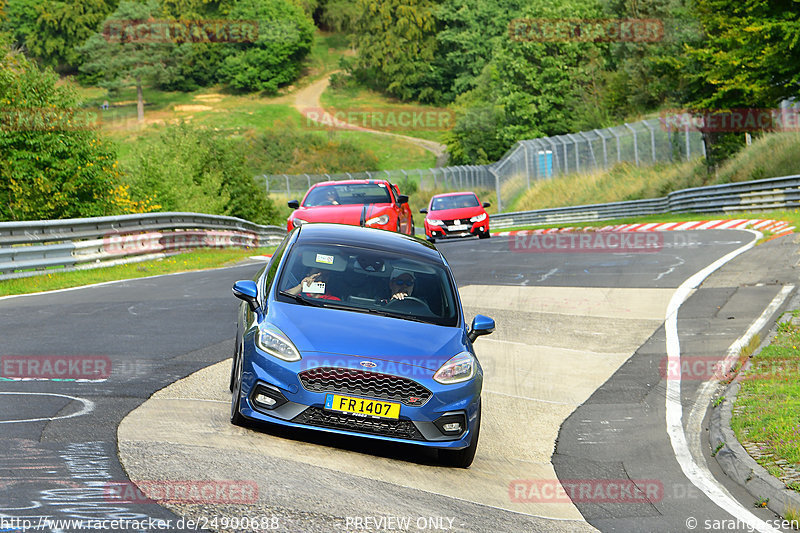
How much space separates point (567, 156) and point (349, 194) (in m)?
36.6

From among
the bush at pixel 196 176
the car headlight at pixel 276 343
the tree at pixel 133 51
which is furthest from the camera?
the tree at pixel 133 51

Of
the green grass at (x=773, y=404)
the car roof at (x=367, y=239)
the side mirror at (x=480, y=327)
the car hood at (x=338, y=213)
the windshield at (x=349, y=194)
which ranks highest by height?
the car roof at (x=367, y=239)

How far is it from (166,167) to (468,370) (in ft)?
94.1

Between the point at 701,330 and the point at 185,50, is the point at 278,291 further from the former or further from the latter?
the point at 185,50

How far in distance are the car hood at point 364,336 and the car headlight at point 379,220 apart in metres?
11.6

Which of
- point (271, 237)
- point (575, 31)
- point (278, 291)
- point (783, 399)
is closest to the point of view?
point (278, 291)

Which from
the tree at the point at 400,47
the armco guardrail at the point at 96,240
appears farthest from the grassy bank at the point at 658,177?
the tree at the point at 400,47

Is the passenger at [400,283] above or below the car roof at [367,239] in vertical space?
below

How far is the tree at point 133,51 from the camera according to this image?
126250mm

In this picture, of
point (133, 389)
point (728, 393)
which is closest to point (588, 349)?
point (728, 393)

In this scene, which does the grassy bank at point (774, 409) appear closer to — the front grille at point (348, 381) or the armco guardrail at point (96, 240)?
the front grille at point (348, 381)

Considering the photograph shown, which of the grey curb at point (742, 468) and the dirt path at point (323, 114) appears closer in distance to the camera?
the grey curb at point (742, 468)

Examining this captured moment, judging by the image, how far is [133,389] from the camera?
29.6ft

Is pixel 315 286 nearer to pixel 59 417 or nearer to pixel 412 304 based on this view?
pixel 412 304
